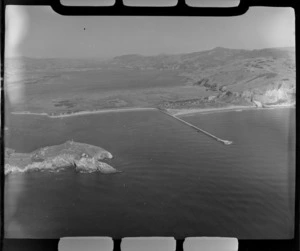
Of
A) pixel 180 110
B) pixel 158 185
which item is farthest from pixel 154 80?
pixel 158 185

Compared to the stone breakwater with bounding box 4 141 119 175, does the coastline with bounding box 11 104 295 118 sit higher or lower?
higher

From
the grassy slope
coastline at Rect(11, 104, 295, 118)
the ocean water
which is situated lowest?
the ocean water

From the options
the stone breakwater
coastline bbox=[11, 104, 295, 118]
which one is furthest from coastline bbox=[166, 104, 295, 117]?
the stone breakwater

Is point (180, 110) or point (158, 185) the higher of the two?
point (180, 110)

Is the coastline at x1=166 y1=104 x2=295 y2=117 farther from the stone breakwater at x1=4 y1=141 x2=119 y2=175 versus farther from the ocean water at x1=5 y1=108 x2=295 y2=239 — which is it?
the stone breakwater at x1=4 y1=141 x2=119 y2=175

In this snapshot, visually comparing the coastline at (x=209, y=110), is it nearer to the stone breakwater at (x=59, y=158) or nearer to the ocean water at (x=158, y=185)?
the ocean water at (x=158, y=185)

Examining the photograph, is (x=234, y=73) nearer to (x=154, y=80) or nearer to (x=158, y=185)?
(x=154, y=80)
